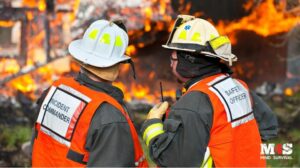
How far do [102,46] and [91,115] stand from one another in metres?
Result: 0.45

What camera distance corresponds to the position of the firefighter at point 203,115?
2809mm

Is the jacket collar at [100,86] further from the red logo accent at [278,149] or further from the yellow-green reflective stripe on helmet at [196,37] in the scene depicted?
the red logo accent at [278,149]

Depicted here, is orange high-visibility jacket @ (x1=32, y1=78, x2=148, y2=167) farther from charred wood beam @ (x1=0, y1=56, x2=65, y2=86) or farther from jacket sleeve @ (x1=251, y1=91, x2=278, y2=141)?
charred wood beam @ (x1=0, y1=56, x2=65, y2=86)

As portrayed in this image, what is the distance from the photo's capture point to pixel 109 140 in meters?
2.54

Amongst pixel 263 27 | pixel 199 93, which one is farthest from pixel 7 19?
pixel 199 93

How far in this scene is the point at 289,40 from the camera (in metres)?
5.79

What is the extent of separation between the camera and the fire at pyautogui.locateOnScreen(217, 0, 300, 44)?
5.72 metres

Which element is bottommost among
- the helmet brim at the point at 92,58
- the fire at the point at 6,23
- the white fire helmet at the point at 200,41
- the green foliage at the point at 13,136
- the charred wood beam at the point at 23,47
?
the green foliage at the point at 13,136

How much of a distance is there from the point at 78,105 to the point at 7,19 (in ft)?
10.8

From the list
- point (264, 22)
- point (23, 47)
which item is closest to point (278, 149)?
point (264, 22)

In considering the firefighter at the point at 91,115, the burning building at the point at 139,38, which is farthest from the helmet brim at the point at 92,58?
the burning building at the point at 139,38

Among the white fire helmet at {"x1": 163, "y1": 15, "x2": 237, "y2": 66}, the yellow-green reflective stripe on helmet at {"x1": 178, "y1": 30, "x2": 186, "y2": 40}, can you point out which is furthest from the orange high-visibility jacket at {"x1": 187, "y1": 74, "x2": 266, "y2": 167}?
the yellow-green reflective stripe on helmet at {"x1": 178, "y1": 30, "x2": 186, "y2": 40}

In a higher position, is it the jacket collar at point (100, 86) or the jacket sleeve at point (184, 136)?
the jacket collar at point (100, 86)

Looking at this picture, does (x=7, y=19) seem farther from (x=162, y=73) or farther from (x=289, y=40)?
(x=289, y=40)
